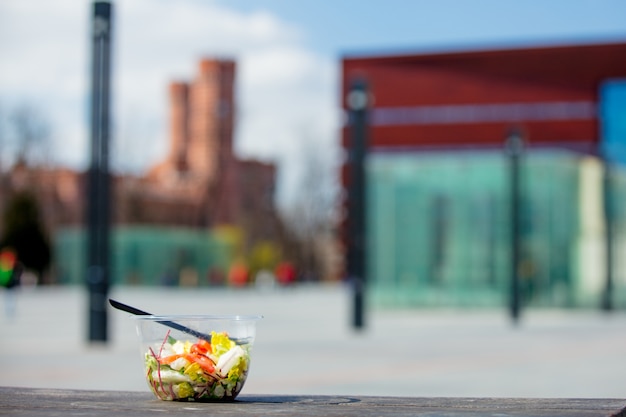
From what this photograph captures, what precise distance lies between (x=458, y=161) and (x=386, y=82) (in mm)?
29635

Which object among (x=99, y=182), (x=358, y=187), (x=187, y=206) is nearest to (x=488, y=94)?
(x=358, y=187)

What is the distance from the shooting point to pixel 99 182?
17.7 metres

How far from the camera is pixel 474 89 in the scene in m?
62.8

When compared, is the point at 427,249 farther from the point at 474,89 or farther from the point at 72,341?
the point at 474,89

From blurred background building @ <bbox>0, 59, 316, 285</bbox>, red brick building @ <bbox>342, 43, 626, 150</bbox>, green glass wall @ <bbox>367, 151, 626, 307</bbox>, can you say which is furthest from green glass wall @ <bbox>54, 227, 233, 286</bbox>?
green glass wall @ <bbox>367, 151, 626, 307</bbox>

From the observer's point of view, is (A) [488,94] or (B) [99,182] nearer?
(B) [99,182]

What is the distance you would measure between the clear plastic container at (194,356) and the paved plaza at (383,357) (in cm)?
646

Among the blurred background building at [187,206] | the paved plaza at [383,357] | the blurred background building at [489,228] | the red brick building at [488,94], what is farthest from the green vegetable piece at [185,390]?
the blurred background building at [187,206]

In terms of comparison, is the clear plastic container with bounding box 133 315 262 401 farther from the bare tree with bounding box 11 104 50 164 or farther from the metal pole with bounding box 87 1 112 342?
the bare tree with bounding box 11 104 50 164

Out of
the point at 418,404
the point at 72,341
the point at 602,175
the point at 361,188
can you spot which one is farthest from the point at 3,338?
the point at 602,175

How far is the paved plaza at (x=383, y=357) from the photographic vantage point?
11.6m

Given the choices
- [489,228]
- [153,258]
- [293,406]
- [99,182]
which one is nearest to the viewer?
[293,406]

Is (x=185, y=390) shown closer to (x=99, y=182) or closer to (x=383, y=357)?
(x=383, y=357)

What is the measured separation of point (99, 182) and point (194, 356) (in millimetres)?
14002
